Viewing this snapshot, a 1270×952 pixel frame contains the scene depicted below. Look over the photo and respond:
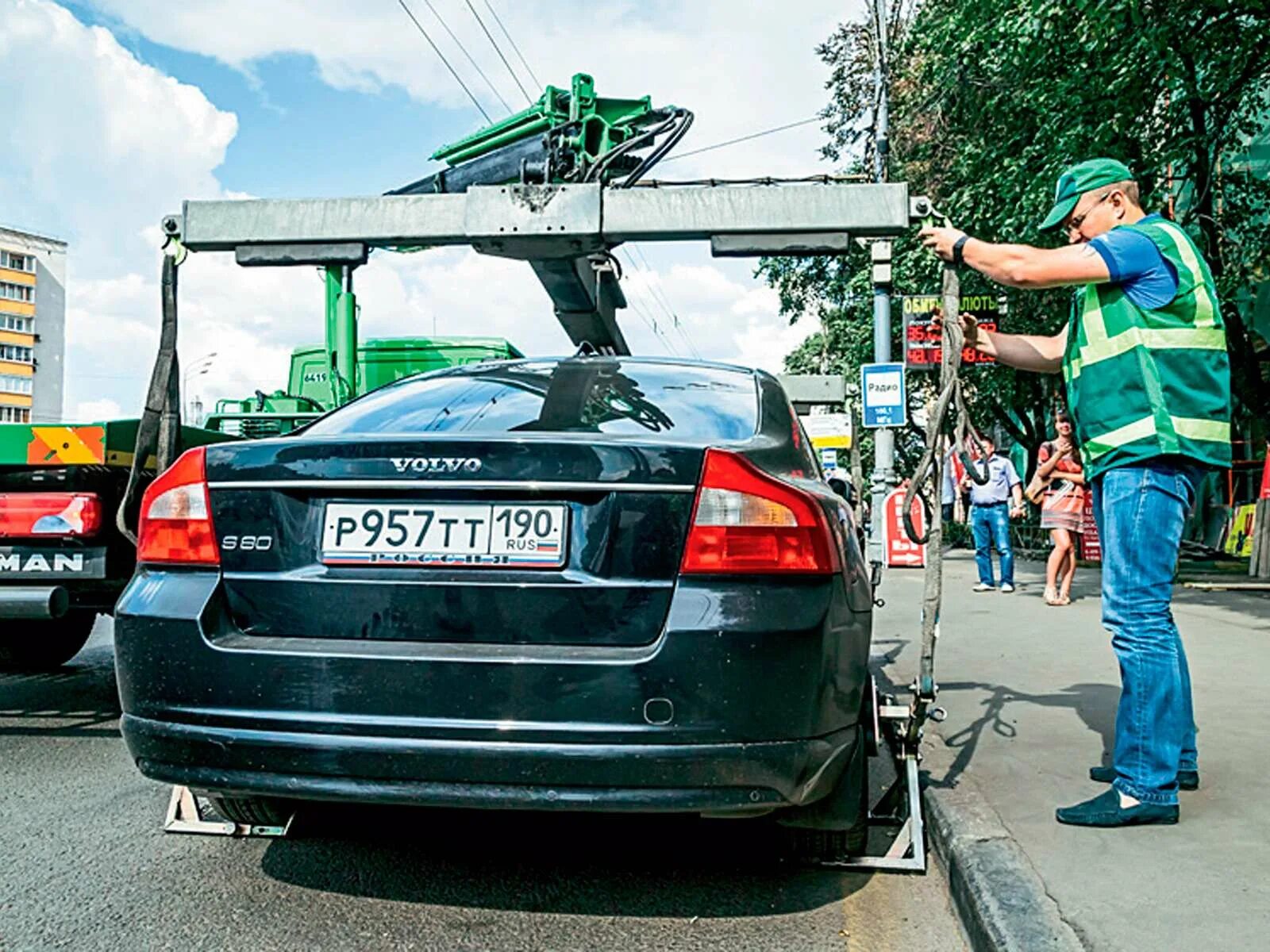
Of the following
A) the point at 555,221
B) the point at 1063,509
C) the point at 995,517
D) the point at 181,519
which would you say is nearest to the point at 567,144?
the point at 555,221

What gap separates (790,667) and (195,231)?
9.32 ft

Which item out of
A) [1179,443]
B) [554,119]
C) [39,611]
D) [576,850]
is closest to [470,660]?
[576,850]

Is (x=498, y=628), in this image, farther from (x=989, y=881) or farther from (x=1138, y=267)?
(x=1138, y=267)

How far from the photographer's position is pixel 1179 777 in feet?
12.8

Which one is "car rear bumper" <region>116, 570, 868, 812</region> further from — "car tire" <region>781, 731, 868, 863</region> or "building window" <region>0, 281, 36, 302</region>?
"building window" <region>0, 281, 36, 302</region>

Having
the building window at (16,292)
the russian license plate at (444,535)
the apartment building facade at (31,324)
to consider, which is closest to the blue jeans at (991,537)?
the russian license plate at (444,535)

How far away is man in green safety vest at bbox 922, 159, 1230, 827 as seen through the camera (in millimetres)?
3529

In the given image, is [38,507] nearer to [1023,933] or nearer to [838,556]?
[838,556]

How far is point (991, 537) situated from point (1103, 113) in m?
4.58

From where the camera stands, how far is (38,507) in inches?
191

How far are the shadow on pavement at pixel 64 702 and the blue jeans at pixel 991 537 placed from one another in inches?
336

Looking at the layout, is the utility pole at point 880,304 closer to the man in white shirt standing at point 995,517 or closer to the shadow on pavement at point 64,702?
the man in white shirt standing at point 995,517

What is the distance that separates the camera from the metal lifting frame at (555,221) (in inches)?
161

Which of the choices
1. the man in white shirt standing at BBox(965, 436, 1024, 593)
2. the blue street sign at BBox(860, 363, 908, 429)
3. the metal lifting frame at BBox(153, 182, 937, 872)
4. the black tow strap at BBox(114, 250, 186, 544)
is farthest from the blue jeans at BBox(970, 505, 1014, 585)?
Answer: the black tow strap at BBox(114, 250, 186, 544)
